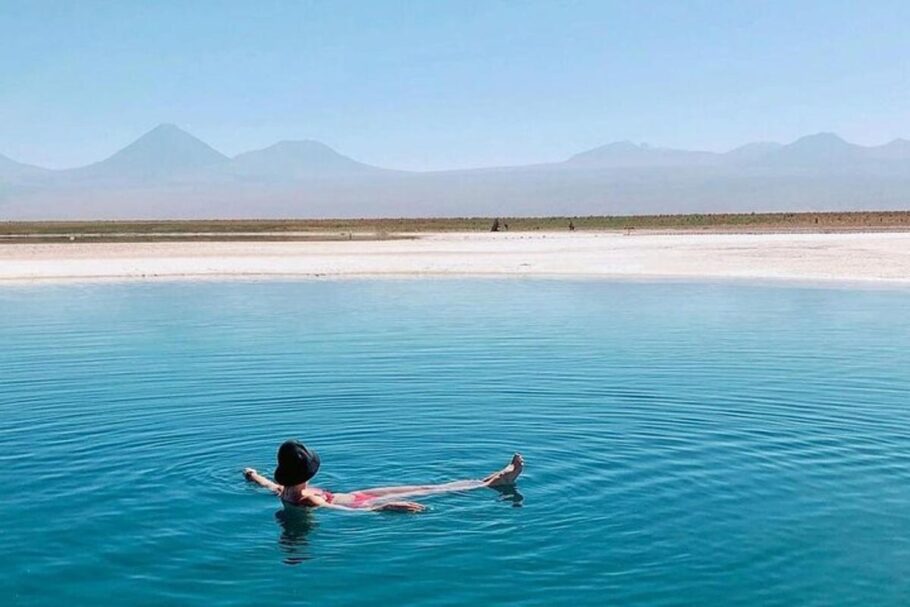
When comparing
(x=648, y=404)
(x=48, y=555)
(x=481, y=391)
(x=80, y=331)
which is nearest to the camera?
(x=48, y=555)

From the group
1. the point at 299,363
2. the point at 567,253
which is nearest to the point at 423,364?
the point at 299,363

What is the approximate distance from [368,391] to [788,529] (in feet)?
34.7

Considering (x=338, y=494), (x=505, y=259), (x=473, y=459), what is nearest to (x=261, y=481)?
(x=338, y=494)

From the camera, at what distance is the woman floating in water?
1345cm

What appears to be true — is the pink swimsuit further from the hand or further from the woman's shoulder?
the hand

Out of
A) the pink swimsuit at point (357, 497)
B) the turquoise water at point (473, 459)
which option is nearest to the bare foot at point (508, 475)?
the turquoise water at point (473, 459)

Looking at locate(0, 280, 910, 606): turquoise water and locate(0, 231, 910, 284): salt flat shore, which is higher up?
locate(0, 231, 910, 284): salt flat shore

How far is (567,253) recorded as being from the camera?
2682 inches

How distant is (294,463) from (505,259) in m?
50.7

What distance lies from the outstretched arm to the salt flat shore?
119ft

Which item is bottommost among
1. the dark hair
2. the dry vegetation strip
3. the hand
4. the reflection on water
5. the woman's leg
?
the reflection on water

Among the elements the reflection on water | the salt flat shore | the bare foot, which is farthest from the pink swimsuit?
the salt flat shore

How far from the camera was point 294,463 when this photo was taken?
13414 millimetres

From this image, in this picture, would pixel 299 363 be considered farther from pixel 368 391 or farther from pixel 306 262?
pixel 306 262
